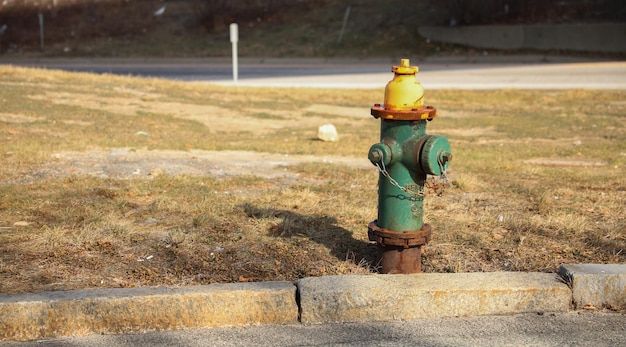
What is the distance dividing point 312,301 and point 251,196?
2405mm

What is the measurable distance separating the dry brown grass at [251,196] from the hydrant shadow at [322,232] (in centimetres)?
1

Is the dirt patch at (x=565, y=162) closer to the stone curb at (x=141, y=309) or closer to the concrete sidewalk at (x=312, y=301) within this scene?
the concrete sidewalk at (x=312, y=301)

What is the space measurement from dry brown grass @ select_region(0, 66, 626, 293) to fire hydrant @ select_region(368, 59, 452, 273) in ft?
0.86

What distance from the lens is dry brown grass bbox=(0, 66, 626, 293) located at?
4.30m

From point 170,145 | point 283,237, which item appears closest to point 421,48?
point 170,145

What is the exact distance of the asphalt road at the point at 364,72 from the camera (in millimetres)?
18609

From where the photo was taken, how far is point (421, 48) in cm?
2756

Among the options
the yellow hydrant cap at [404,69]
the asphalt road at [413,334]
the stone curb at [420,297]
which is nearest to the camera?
the asphalt road at [413,334]

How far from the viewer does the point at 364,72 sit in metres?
22.2

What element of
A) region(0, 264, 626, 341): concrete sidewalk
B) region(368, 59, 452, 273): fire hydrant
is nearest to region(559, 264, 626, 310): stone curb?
region(0, 264, 626, 341): concrete sidewalk

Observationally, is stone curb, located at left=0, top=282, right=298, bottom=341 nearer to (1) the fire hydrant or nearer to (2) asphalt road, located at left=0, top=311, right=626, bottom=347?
(2) asphalt road, located at left=0, top=311, right=626, bottom=347

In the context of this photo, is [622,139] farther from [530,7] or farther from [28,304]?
[530,7]

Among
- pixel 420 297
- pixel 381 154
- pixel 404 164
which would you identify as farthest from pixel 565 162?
pixel 420 297

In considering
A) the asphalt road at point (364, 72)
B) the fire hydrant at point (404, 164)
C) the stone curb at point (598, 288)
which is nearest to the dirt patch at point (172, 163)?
the fire hydrant at point (404, 164)
